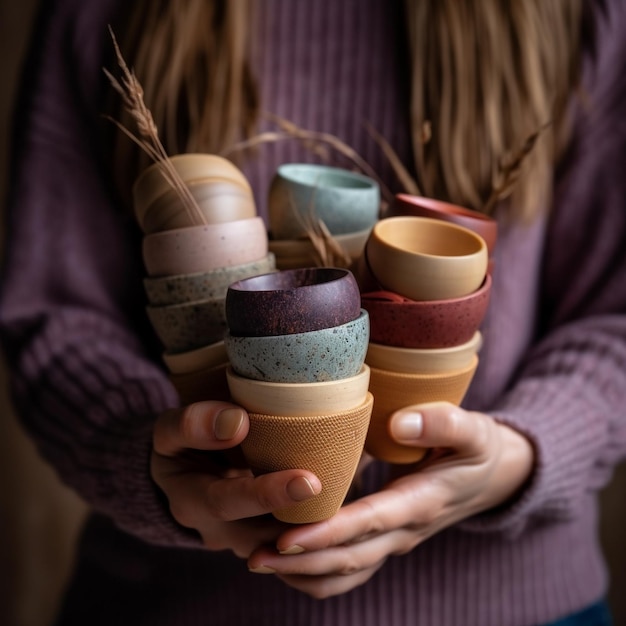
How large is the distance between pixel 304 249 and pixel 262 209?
0.25m

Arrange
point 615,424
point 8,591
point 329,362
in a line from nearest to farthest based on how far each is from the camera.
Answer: point 329,362 → point 615,424 → point 8,591

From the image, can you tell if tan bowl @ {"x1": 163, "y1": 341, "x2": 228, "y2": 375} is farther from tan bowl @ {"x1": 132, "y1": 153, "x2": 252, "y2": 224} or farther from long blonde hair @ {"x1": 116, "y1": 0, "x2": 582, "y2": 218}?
long blonde hair @ {"x1": 116, "y1": 0, "x2": 582, "y2": 218}

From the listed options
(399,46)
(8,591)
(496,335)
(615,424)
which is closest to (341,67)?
(399,46)

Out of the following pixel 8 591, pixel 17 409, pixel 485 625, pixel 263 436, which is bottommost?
pixel 8 591

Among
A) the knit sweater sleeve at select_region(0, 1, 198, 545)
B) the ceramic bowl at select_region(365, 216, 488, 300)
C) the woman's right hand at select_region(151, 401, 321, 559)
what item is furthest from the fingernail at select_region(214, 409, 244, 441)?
the knit sweater sleeve at select_region(0, 1, 198, 545)

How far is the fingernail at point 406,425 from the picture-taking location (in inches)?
15.1

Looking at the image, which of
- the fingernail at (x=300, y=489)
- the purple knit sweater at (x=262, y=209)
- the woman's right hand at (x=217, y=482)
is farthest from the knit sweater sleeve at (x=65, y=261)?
the fingernail at (x=300, y=489)

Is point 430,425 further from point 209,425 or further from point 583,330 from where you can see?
point 583,330

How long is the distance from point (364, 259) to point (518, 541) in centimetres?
41

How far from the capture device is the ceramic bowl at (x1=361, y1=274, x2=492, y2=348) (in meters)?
0.36

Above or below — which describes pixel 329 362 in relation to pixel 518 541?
above

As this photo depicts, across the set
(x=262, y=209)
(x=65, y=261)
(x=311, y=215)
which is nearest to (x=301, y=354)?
(x=311, y=215)

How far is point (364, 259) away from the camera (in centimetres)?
37

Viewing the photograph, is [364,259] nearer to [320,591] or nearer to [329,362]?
[329,362]
